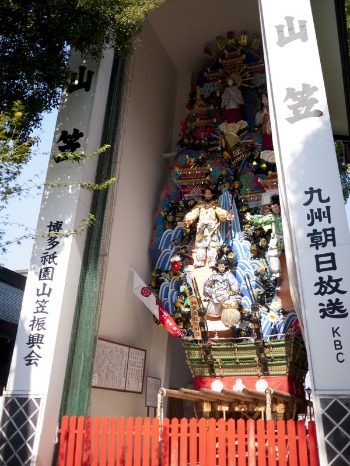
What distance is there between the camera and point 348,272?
208 inches

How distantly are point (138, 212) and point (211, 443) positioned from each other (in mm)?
5165

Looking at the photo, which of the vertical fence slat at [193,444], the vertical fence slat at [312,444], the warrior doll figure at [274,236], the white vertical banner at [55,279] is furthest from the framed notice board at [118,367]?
the vertical fence slat at [312,444]

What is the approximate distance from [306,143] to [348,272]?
157cm

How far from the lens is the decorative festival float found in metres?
8.36

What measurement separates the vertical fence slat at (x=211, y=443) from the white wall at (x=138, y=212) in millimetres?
2686

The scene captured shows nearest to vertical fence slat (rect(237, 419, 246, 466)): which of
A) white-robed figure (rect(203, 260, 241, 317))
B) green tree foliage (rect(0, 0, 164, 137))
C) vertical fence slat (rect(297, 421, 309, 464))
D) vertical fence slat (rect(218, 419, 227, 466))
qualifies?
vertical fence slat (rect(218, 419, 227, 466))

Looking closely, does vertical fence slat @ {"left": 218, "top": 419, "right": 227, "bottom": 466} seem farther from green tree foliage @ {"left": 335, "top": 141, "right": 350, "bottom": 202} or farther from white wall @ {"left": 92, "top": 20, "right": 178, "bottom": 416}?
green tree foliage @ {"left": 335, "top": 141, "right": 350, "bottom": 202}

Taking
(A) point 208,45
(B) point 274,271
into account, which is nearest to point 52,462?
(B) point 274,271

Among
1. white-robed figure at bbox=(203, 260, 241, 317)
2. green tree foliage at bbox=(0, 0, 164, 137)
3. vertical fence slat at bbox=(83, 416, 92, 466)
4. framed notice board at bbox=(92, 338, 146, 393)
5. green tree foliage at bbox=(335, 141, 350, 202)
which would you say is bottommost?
vertical fence slat at bbox=(83, 416, 92, 466)

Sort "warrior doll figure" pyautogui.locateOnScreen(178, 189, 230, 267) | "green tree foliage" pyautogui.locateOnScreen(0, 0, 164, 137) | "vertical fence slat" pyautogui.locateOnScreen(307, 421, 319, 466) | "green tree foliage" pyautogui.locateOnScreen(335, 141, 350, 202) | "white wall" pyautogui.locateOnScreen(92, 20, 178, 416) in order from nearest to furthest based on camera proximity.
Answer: "vertical fence slat" pyautogui.locateOnScreen(307, 421, 319, 466), "green tree foliage" pyautogui.locateOnScreen(0, 0, 164, 137), "white wall" pyautogui.locateOnScreen(92, 20, 178, 416), "warrior doll figure" pyautogui.locateOnScreen(178, 189, 230, 267), "green tree foliage" pyautogui.locateOnScreen(335, 141, 350, 202)

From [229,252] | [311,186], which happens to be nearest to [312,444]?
[311,186]

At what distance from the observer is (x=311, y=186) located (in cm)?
572

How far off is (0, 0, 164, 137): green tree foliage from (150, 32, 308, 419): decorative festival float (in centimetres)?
355

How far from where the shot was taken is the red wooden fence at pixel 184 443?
5453 mm
